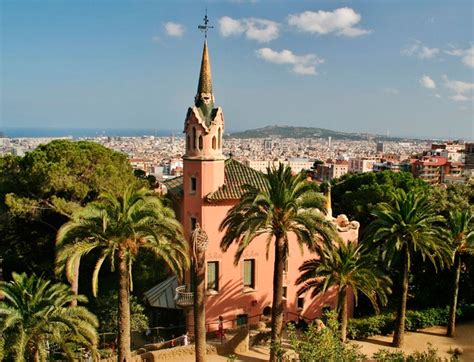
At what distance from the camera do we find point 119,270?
1555 cm

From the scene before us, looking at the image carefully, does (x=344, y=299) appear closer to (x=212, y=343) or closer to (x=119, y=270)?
(x=212, y=343)

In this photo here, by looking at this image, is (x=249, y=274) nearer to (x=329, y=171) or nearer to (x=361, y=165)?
(x=329, y=171)

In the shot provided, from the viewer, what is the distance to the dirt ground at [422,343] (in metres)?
19.7

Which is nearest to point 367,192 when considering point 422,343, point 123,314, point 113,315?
point 422,343

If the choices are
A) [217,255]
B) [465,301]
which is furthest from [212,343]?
[465,301]

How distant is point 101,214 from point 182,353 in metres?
7.95

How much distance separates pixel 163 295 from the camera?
2361cm

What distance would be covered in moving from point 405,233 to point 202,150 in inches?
406

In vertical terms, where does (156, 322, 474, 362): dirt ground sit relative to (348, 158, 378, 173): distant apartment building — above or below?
below

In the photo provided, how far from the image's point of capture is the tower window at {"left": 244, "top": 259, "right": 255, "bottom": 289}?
22.8m

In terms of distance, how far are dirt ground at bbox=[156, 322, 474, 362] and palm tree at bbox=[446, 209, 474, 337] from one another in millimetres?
685

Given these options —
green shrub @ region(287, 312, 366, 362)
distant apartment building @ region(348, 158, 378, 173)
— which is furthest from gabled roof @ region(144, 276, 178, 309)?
distant apartment building @ region(348, 158, 378, 173)

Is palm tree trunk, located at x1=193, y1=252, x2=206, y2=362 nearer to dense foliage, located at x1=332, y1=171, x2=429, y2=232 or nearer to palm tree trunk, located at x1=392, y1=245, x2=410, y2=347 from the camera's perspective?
palm tree trunk, located at x1=392, y1=245, x2=410, y2=347

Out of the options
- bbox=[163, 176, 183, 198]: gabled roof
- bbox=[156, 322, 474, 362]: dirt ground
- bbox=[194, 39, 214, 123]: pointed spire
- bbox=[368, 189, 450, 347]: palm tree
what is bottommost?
bbox=[156, 322, 474, 362]: dirt ground
